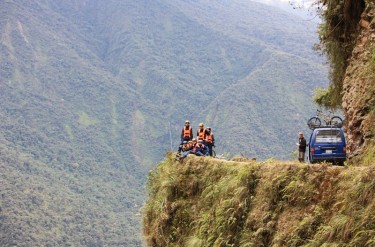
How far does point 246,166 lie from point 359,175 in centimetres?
419

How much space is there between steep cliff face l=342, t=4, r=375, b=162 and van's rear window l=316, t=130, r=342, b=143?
28.1 inches

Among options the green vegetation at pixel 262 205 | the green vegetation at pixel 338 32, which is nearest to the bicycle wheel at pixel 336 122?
the green vegetation at pixel 338 32

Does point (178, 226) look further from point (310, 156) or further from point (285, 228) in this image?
point (285, 228)

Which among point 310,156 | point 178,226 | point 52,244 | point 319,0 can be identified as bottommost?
point 52,244

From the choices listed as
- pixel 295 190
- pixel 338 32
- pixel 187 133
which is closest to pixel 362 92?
pixel 338 32

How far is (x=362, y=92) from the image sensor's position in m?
16.4

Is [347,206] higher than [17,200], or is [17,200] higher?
[347,206]

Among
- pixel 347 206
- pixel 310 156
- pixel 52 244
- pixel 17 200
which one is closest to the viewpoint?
pixel 347 206

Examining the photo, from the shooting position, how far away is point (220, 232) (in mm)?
13281

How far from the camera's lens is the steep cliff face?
15359mm

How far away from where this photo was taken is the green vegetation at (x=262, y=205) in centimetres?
930

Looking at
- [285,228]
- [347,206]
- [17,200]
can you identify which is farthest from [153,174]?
[17,200]

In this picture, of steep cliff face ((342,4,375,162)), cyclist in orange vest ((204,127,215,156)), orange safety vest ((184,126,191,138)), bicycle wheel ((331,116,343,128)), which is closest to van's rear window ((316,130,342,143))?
steep cliff face ((342,4,375,162))

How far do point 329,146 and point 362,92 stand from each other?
2100 millimetres
